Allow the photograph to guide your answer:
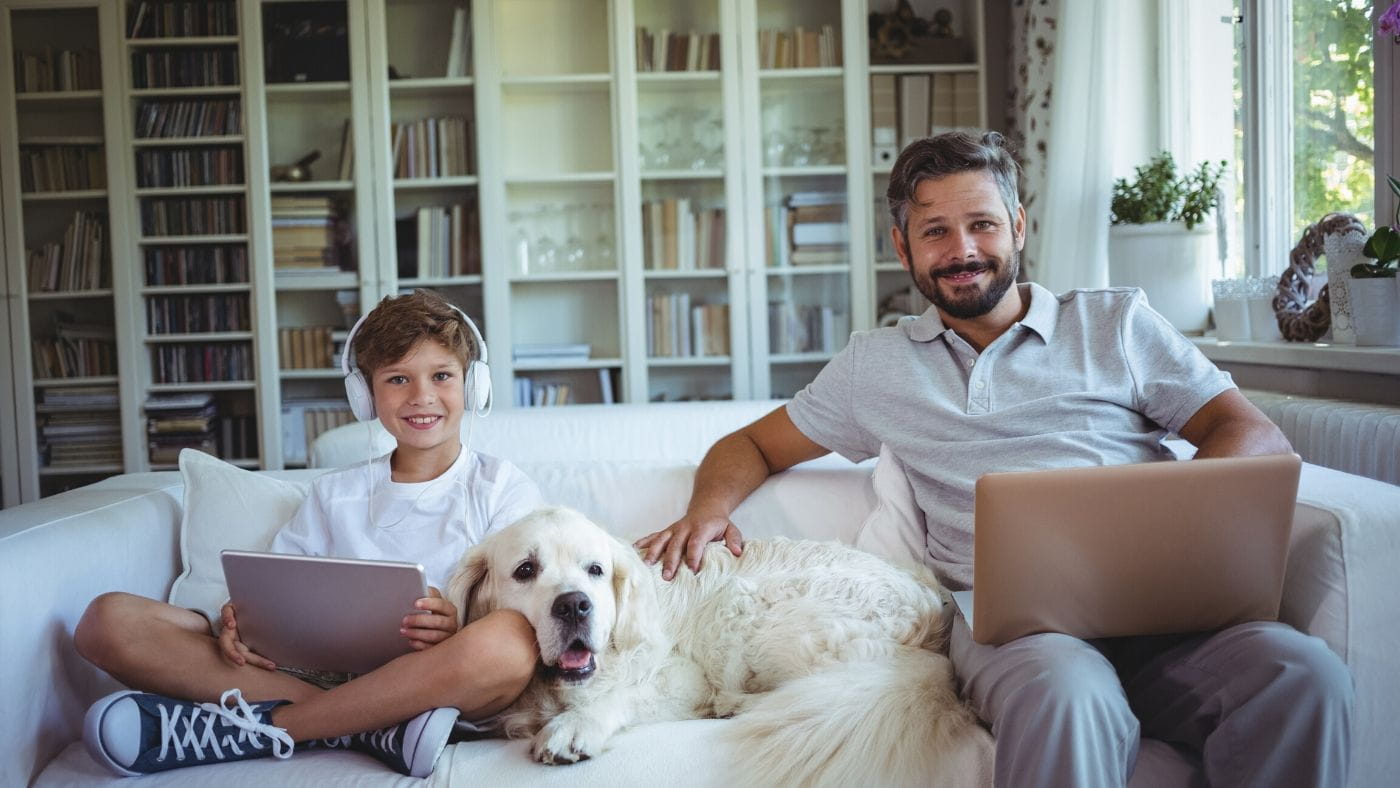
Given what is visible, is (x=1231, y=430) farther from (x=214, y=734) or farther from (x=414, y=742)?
(x=214, y=734)

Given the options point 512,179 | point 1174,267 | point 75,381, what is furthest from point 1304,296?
point 75,381

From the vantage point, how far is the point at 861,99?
411cm

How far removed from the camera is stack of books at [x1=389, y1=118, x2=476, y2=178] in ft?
13.5

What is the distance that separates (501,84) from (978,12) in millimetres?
Answer: 1815

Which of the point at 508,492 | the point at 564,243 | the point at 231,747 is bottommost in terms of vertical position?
the point at 231,747

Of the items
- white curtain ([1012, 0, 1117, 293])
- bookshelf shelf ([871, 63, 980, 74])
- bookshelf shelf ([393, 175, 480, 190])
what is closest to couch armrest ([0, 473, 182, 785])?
bookshelf shelf ([393, 175, 480, 190])

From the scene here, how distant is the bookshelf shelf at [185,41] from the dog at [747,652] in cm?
332

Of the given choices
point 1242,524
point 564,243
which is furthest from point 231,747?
point 564,243

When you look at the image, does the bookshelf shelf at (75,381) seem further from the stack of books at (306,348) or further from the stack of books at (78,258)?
the stack of books at (306,348)

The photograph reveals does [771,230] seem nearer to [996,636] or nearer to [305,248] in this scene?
[305,248]

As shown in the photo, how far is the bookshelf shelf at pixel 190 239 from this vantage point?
13.5 feet

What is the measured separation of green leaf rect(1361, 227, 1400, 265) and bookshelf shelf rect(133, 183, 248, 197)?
3651mm

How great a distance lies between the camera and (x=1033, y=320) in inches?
68.6

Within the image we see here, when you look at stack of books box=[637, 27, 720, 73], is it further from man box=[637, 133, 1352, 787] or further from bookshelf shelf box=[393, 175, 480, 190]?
man box=[637, 133, 1352, 787]
